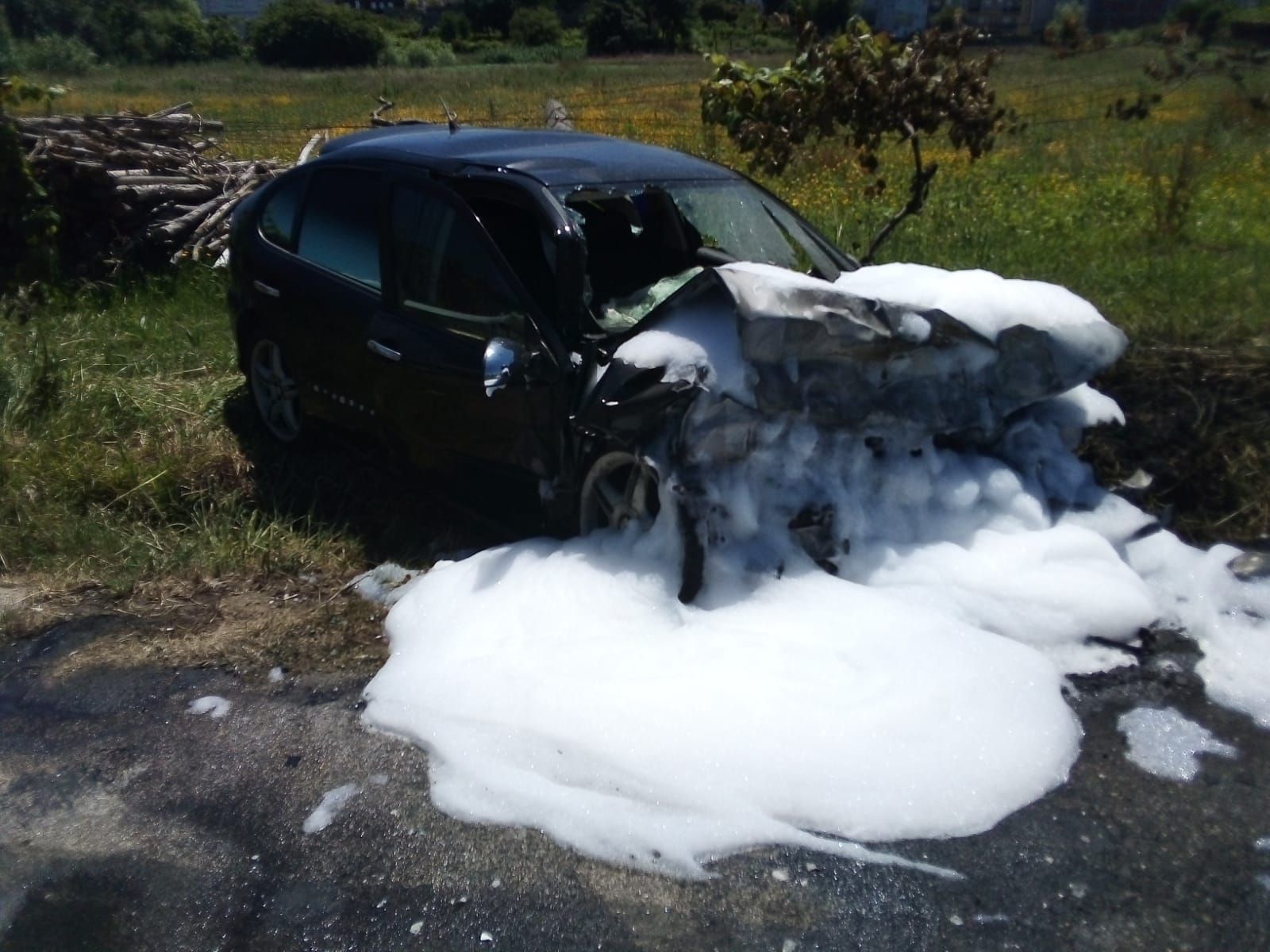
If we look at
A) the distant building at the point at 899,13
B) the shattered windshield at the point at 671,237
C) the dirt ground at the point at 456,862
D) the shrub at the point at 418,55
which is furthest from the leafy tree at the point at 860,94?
the shrub at the point at 418,55

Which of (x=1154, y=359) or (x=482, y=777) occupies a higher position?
(x=1154, y=359)

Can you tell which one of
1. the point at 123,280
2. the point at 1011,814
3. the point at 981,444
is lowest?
the point at 123,280

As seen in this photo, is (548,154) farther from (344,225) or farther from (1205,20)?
(1205,20)

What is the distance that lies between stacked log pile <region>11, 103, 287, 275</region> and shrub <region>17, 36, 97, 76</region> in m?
31.0

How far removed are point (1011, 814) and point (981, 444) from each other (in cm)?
171

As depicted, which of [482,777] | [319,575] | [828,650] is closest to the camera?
[482,777]

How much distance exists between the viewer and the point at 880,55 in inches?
262

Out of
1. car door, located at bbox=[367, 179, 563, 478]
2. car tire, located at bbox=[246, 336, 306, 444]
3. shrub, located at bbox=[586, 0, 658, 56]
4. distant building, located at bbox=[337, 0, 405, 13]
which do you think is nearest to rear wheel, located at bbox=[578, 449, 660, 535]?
car door, located at bbox=[367, 179, 563, 478]

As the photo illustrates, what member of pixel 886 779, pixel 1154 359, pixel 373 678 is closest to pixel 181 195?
pixel 373 678

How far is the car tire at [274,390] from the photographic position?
594 cm

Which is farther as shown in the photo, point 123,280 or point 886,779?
point 123,280

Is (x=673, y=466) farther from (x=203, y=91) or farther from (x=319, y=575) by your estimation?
(x=203, y=91)

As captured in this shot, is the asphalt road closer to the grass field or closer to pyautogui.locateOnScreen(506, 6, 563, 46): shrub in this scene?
the grass field

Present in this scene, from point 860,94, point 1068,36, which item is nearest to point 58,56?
point 860,94
